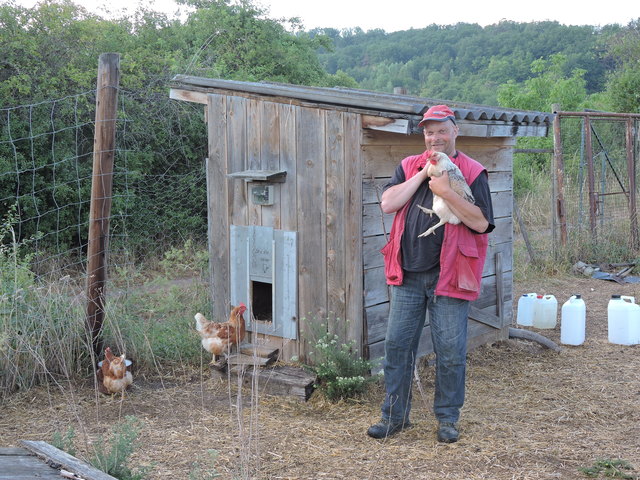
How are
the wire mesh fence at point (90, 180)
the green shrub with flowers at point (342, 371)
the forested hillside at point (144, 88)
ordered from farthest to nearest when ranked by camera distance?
1. the forested hillside at point (144, 88)
2. the wire mesh fence at point (90, 180)
3. the green shrub with flowers at point (342, 371)

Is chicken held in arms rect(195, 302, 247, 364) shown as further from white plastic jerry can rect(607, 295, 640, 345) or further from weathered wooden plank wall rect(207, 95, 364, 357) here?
white plastic jerry can rect(607, 295, 640, 345)


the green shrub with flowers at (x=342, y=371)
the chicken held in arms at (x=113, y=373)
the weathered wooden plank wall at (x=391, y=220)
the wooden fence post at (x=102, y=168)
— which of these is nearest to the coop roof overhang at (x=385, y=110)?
the weathered wooden plank wall at (x=391, y=220)

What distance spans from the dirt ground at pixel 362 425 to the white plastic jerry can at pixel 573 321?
538 millimetres

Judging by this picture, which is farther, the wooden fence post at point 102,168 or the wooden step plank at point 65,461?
the wooden fence post at point 102,168

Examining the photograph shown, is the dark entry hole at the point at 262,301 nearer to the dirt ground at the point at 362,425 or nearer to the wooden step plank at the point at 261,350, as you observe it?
A: the wooden step plank at the point at 261,350

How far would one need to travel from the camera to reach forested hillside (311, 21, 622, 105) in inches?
1329

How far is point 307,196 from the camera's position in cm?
564

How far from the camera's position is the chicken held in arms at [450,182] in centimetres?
402

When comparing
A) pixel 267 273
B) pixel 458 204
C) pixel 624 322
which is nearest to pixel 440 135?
pixel 458 204

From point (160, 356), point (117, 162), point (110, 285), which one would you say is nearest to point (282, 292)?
point (160, 356)

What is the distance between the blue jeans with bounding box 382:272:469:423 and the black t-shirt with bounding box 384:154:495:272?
95 mm

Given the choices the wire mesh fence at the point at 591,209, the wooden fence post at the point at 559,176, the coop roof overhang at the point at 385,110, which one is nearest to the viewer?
the coop roof overhang at the point at 385,110

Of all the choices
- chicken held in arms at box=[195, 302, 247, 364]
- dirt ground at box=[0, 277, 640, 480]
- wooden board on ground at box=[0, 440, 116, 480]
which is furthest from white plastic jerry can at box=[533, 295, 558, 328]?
wooden board on ground at box=[0, 440, 116, 480]

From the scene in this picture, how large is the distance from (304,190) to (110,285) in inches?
84.3
